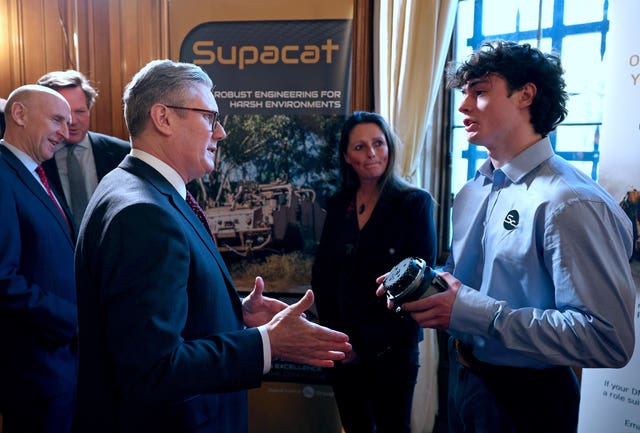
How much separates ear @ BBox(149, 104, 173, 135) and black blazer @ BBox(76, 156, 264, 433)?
103mm

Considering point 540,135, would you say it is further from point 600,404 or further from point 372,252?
point 600,404

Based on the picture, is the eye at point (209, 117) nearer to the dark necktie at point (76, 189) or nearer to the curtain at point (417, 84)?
the curtain at point (417, 84)

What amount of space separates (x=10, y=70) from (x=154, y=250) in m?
3.12

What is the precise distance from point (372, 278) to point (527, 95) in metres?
1.03

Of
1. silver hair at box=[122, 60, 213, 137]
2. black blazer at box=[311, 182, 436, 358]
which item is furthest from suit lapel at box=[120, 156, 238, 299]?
black blazer at box=[311, 182, 436, 358]

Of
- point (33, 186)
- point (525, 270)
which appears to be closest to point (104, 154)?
point (33, 186)

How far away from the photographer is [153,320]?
1066mm

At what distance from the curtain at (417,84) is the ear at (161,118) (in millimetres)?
1725

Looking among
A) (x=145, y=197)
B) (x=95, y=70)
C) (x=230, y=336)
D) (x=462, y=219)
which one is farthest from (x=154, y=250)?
(x=95, y=70)

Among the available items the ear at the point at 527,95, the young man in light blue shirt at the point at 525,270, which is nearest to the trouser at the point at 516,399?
the young man in light blue shirt at the point at 525,270

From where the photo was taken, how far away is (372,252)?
232 centimetres

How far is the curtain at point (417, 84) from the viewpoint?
290 centimetres

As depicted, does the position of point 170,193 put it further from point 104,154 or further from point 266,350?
point 104,154

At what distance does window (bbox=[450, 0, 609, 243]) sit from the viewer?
8.54 ft
